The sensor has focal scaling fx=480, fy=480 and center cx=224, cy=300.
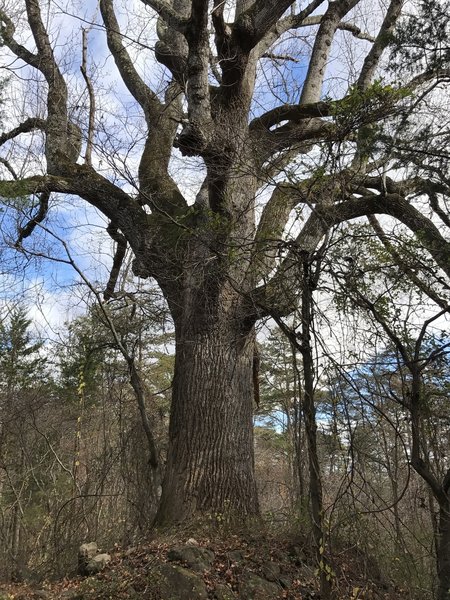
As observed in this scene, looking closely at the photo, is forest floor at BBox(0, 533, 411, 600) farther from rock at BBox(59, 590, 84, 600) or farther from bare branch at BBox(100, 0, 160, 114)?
bare branch at BBox(100, 0, 160, 114)

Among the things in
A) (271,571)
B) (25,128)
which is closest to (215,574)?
(271,571)

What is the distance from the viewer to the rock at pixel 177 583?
133 inches

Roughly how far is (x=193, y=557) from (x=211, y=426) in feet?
4.57

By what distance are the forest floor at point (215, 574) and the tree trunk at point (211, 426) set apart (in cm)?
42

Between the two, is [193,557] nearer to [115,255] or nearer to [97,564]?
[97,564]

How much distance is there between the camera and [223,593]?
11.4 feet

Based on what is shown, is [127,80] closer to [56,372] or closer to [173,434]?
[173,434]

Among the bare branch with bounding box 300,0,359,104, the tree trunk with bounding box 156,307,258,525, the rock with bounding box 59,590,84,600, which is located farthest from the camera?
the bare branch with bounding box 300,0,359,104

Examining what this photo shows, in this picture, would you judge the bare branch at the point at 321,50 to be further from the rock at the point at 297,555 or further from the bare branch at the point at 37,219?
the rock at the point at 297,555

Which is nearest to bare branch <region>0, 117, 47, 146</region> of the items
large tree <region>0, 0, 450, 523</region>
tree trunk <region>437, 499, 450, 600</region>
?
large tree <region>0, 0, 450, 523</region>

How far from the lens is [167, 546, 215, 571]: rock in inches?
145

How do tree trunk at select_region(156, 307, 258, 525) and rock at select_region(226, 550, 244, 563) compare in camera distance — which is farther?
tree trunk at select_region(156, 307, 258, 525)

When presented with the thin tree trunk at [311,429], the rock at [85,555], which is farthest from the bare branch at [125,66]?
the rock at [85,555]

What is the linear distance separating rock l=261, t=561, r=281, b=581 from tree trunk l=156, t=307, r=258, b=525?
28.4 inches
